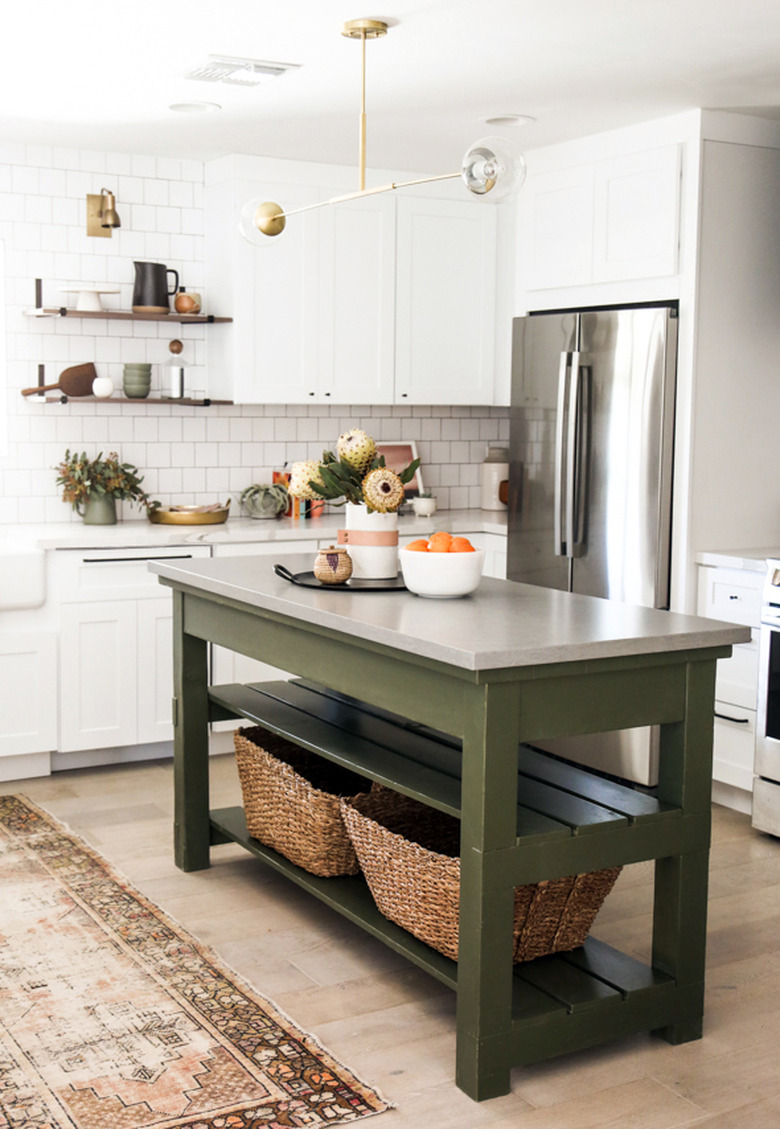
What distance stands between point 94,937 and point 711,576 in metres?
2.67

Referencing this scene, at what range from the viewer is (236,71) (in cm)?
422

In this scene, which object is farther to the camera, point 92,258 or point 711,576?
point 92,258

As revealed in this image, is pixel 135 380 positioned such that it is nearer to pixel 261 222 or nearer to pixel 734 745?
pixel 261 222

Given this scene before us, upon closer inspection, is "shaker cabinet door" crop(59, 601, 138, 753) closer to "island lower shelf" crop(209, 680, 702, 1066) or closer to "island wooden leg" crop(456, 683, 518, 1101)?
"island lower shelf" crop(209, 680, 702, 1066)

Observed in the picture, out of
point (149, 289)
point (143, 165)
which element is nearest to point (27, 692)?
point (149, 289)

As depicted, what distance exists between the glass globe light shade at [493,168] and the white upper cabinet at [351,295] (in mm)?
2528

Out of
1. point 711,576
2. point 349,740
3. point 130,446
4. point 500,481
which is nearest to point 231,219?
point 130,446

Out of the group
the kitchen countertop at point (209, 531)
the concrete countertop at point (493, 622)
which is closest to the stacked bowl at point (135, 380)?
the kitchen countertop at point (209, 531)

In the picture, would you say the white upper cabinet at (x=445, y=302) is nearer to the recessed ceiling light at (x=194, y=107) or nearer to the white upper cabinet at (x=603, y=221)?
the white upper cabinet at (x=603, y=221)

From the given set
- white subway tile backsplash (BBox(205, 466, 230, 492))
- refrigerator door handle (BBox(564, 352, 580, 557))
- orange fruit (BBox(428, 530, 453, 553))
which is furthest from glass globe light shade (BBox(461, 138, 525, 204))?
white subway tile backsplash (BBox(205, 466, 230, 492))

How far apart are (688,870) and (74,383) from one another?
3.75m

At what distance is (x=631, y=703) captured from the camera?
2.78 meters

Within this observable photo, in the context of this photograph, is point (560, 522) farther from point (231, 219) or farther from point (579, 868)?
point (579, 868)

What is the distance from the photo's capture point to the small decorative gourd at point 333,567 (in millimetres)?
3498
